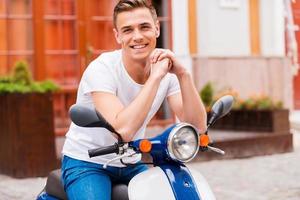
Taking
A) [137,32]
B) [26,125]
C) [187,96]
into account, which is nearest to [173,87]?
[187,96]

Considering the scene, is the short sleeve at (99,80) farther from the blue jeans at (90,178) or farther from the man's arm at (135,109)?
the blue jeans at (90,178)

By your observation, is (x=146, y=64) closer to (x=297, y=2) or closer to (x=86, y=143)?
(x=86, y=143)

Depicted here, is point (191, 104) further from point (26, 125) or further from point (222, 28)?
point (222, 28)

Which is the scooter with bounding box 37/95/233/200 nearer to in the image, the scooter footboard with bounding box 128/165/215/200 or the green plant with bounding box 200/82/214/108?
the scooter footboard with bounding box 128/165/215/200

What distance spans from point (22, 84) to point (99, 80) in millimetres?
4381

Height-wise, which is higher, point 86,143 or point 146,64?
point 146,64

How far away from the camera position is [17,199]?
6.06m

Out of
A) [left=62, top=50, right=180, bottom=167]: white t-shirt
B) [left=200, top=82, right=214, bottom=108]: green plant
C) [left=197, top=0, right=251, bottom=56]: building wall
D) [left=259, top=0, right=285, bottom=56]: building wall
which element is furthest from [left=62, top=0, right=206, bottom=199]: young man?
[left=259, top=0, right=285, bottom=56]: building wall

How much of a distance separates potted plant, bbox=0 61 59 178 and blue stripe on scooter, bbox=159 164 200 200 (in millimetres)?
4385

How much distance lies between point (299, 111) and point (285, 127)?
11.5ft

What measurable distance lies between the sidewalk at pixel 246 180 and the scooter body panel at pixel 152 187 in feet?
11.6

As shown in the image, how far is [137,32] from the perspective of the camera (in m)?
2.78

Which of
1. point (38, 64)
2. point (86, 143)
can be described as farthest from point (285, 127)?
point (86, 143)

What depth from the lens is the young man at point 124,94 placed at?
2.67 metres
